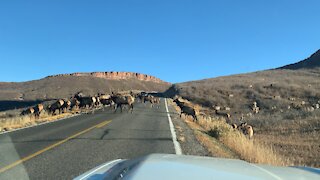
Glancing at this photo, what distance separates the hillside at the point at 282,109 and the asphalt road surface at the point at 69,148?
6.86 meters

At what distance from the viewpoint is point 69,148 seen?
43.1ft

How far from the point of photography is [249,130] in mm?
28359

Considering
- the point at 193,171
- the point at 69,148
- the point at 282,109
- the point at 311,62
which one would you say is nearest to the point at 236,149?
the point at 69,148

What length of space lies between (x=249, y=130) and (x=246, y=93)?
42909 millimetres

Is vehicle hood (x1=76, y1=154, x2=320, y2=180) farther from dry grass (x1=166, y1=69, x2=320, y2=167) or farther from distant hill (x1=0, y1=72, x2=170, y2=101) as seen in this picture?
distant hill (x1=0, y1=72, x2=170, y2=101)

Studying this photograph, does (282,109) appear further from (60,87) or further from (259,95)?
(60,87)

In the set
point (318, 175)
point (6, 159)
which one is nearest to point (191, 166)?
point (318, 175)

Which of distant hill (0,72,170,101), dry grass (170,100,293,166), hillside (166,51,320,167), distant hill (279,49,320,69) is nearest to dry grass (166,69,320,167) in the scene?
hillside (166,51,320,167)

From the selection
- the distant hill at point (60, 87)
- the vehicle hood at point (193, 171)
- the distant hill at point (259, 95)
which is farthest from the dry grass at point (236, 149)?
the distant hill at point (60, 87)

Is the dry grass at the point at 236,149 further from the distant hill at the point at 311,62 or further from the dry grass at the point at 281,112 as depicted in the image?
the distant hill at the point at 311,62

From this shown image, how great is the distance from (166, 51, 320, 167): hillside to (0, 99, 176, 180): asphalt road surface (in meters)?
6.86

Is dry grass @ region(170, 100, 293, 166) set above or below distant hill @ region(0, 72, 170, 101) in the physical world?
below

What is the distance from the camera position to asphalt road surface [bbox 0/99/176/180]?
9930 mm

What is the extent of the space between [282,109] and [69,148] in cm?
3902
